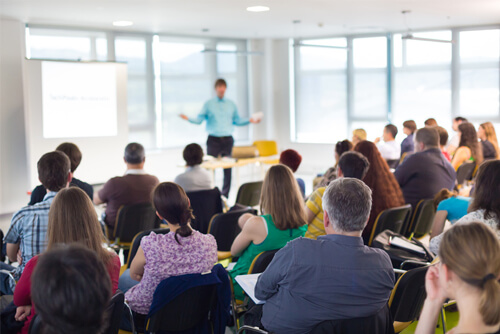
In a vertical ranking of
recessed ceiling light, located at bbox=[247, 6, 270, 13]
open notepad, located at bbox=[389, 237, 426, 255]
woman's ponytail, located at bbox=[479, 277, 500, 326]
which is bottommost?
open notepad, located at bbox=[389, 237, 426, 255]

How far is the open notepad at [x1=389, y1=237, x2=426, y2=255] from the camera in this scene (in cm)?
361

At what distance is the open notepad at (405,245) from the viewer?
361cm

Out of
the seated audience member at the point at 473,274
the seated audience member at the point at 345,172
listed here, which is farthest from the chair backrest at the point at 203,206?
the seated audience member at the point at 473,274

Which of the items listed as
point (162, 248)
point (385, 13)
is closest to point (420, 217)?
point (162, 248)

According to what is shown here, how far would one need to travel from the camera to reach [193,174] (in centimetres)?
557

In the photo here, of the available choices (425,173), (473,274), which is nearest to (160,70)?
(425,173)

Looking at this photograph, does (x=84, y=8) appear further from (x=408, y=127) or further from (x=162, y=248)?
(x=162, y=248)

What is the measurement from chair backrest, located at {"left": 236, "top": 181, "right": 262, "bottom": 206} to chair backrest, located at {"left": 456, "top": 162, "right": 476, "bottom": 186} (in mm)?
2520

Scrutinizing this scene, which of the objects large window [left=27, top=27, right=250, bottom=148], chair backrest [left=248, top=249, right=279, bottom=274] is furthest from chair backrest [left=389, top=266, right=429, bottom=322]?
large window [left=27, top=27, right=250, bottom=148]

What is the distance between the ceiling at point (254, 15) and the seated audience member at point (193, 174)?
8.61 feet

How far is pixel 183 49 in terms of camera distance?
11.7 metres

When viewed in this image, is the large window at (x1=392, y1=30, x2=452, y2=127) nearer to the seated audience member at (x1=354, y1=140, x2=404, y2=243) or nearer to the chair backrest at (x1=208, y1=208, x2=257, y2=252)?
the seated audience member at (x1=354, y1=140, x2=404, y2=243)

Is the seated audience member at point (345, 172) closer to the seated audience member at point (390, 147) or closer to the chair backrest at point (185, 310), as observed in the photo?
the chair backrest at point (185, 310)

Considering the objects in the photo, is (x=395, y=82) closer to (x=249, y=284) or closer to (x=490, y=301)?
(x=249, y=284)
